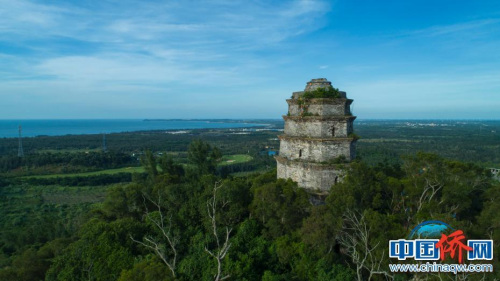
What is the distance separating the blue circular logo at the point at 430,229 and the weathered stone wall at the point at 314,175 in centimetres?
526

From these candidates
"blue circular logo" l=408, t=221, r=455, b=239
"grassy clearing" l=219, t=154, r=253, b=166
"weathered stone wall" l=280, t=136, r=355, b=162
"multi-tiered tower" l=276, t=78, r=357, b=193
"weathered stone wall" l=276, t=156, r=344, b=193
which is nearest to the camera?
"blue circular logo" l=408, t=221, r=455, b=239

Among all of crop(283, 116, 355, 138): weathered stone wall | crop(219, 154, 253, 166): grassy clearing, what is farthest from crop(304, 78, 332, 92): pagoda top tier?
crop(219, 154, 253, 166): grassy clearing

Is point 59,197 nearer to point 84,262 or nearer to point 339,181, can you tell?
point 84,262

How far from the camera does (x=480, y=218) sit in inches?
643

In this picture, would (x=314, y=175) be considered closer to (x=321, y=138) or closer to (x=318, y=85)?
(x=321, y=138)

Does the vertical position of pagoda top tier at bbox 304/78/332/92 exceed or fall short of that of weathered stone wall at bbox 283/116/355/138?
it exceeds it

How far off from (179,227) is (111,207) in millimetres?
6912

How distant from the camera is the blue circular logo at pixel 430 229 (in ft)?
41.0

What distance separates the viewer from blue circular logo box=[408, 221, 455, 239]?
41.0 ft

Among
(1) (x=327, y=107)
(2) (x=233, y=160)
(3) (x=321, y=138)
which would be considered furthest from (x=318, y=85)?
(2) (x=233, y=160)

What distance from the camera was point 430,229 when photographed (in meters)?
12.8

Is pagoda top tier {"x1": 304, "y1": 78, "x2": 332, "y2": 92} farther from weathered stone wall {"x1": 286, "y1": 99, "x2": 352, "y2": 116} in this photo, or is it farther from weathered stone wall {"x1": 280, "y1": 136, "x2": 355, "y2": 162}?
weathered stone wall {"x1": 280, "y1": 136, "x2": 355, "y2": 162}

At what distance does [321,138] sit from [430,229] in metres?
7.49

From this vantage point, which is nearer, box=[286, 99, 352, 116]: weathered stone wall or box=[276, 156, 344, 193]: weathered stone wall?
box=[276, 156, 344, 193]: weathered stone wall
